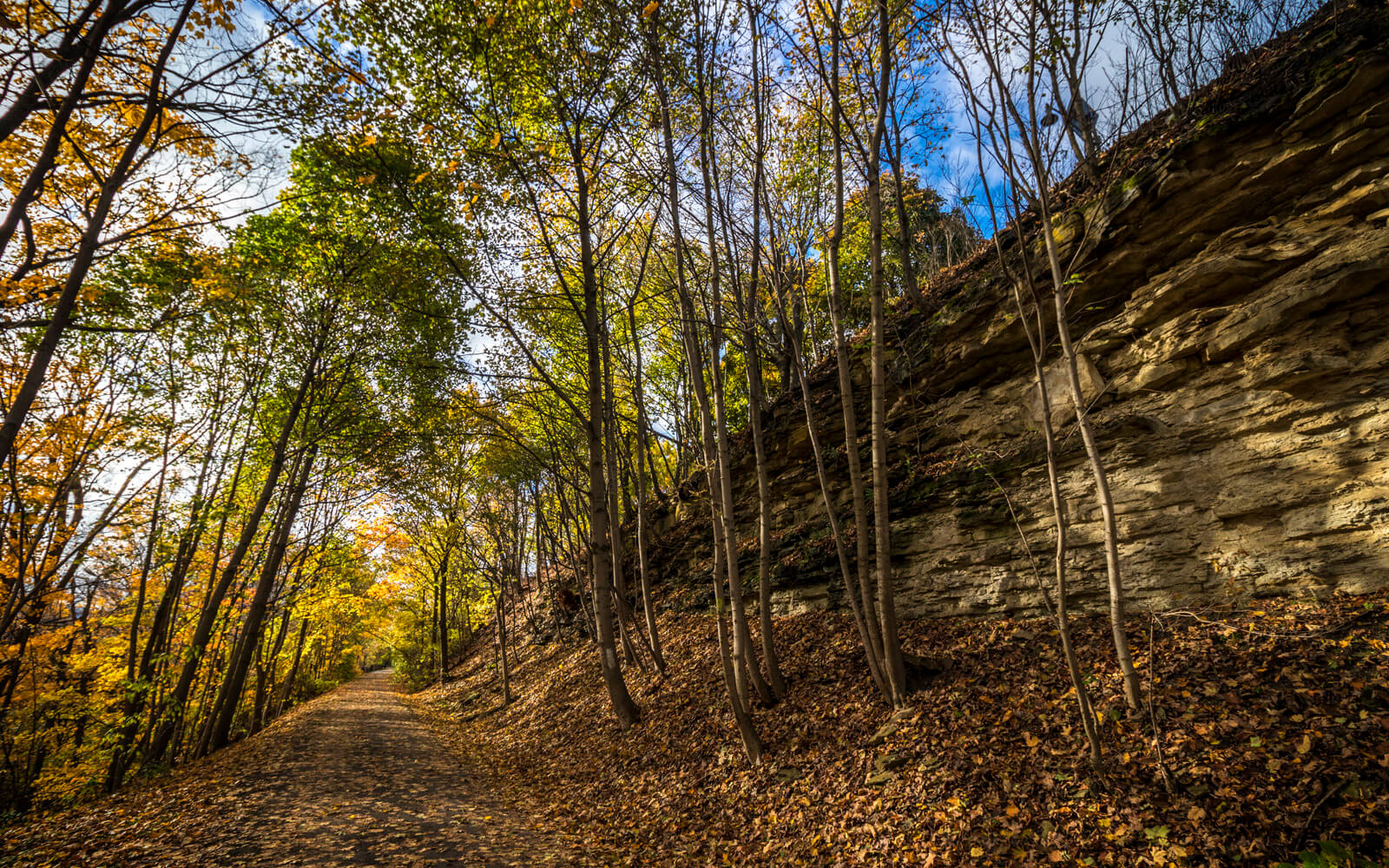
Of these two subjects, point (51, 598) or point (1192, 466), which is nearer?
point (1192, 466)

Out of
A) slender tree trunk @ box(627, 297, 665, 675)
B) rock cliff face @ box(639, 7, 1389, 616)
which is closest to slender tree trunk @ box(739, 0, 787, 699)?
rock cliff face @ box(639, 7, 1389, 616)

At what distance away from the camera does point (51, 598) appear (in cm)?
959

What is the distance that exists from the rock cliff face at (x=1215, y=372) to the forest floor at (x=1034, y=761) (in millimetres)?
719

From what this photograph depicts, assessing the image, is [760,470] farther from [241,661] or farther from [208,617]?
[241,661]

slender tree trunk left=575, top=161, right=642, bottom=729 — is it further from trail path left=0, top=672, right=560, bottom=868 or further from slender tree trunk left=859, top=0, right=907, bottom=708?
slender tree trunk left=859, top=0, right=907, bottom=708

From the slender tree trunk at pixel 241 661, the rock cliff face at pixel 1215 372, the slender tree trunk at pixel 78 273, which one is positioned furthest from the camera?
the slender tree trunk at pixel 241 661

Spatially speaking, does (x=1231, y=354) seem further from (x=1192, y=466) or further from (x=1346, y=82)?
(x=1346, y=82)

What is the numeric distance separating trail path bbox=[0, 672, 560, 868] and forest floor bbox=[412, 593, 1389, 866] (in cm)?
112

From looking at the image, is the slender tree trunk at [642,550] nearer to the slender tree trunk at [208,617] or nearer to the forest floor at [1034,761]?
the forest floor at [1034,761]

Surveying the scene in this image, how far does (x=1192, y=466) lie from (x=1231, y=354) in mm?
A: 1363

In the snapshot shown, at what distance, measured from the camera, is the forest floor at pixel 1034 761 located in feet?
10.6

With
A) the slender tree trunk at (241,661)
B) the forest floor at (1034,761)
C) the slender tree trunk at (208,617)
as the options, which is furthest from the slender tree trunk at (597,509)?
the slender tree trunk at (241,661)

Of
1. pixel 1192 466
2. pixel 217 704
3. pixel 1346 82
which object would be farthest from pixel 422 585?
pixel 1346 82

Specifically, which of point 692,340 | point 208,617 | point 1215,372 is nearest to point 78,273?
point 692,340
